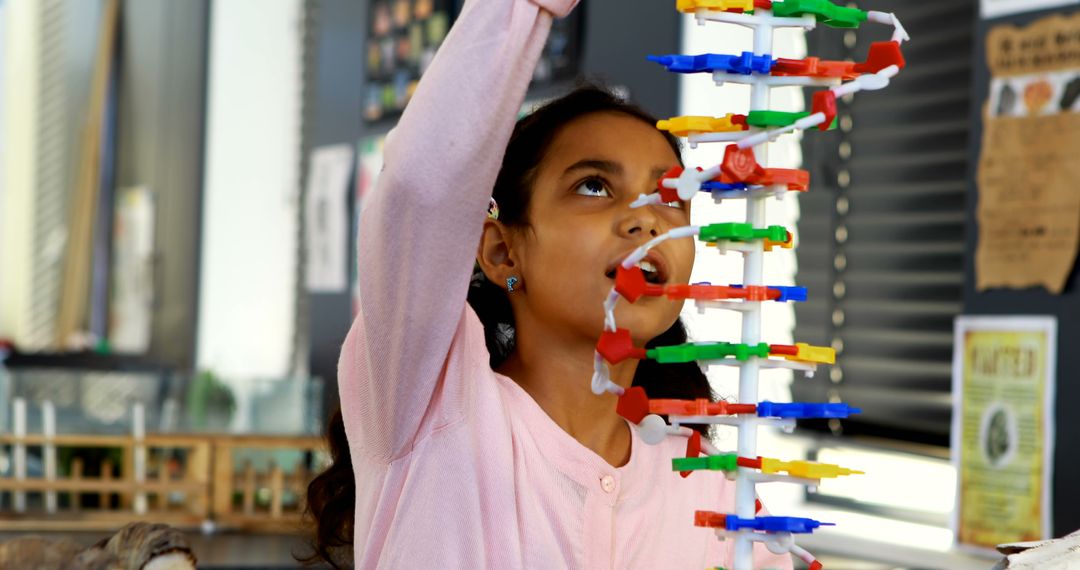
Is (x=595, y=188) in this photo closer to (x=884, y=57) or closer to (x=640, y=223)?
(x=640, y=223)

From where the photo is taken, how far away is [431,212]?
3.00 ft

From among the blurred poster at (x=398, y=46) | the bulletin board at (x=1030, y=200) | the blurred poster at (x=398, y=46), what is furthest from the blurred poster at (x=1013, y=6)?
the blurred poster at (x=398, y=46)

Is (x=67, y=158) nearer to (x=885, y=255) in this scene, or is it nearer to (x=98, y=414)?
(x=98, y=414)

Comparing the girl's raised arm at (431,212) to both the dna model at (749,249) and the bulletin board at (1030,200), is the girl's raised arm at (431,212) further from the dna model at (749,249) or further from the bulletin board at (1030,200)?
the bulletin board at (1030,200)

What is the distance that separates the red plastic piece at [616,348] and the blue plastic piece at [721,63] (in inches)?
5.6

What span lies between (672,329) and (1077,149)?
893mm

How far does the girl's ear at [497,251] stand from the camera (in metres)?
1.28

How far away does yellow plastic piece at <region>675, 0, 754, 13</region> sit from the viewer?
71 cm

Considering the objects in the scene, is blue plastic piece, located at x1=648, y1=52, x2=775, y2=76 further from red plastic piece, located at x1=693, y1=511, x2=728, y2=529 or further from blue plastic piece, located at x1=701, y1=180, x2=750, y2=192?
red plastic piece, located at x1=693, y1=511, x2=728, y2=529

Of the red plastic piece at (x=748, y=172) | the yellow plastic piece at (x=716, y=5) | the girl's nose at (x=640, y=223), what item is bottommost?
the girl's nose at (x=640, y=223)

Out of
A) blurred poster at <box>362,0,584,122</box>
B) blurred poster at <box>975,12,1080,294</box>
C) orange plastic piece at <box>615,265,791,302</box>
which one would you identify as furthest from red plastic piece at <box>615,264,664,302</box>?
blurred poster at <box>362,0,584,122</box>

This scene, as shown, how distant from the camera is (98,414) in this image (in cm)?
342

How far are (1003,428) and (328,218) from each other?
10.4ft

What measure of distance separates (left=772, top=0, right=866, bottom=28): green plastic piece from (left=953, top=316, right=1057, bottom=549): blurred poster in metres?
1.50
